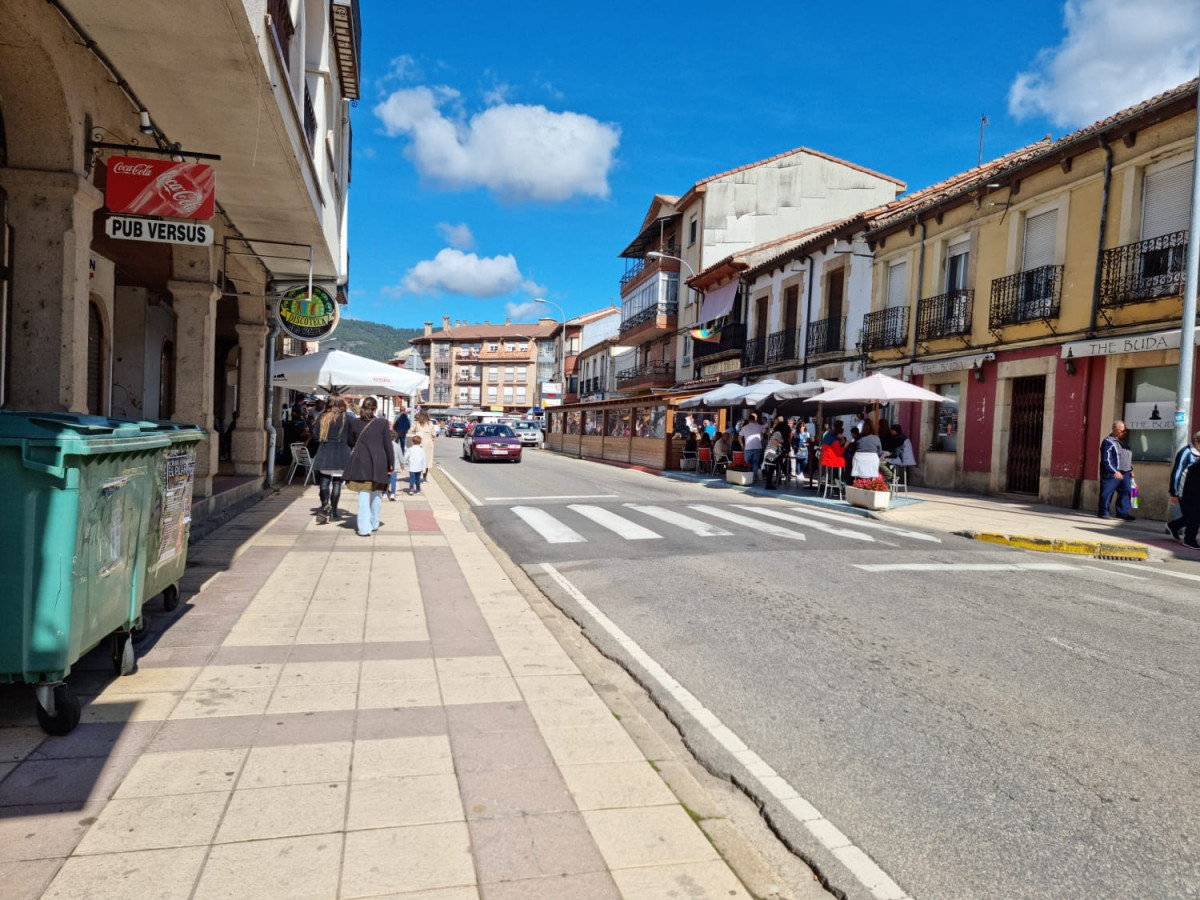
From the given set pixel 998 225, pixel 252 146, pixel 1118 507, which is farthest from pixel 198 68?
pixel 998 225

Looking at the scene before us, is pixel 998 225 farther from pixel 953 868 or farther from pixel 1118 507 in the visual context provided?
pixel 953 868

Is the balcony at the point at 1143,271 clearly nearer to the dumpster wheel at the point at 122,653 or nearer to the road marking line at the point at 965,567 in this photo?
the road marking line at the point at 965,567

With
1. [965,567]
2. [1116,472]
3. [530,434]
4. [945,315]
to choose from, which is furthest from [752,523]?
[530,434]

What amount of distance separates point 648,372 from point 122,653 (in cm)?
4229

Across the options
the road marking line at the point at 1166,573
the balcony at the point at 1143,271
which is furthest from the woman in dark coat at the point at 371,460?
the balcony at the point at 1143,271

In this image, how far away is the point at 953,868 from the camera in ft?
9.36

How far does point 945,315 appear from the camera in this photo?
66.1ft

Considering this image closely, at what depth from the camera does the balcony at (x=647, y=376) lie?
139 feet

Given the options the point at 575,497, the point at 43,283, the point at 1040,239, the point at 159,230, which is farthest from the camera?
the point at 1040,239

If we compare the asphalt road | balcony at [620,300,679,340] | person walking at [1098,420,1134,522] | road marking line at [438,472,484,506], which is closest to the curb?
the asphalt road

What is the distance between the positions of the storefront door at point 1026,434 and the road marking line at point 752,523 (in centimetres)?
810

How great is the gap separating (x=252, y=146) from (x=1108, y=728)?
28.8 ft

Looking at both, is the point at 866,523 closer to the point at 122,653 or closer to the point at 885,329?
the point at 122,653

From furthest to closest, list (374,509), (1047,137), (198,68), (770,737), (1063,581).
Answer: (1047,137), (374,509), (1063,581), (198,68), (770,737)
